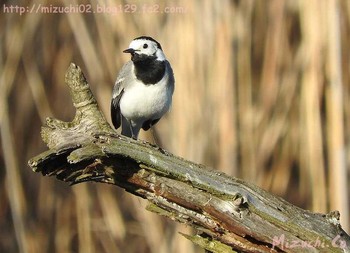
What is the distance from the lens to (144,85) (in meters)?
2.09

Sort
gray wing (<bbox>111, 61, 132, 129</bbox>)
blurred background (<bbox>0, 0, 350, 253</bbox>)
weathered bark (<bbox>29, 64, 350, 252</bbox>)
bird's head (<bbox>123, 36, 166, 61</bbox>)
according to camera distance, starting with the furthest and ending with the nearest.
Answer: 1. blurred background (<bbox>0, 0, 350, 253</bbox>)
2. gray wing (<bbox>111, 61, 132, 129</bbox>)
3. bird's head (<bbox>123, 36, 166, 61</bbox>)
4. weathered bark (<bbox>29, 64, 350, 252</bbox>)

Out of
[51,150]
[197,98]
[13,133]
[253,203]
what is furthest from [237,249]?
[13,133]

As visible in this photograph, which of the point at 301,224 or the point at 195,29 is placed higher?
the point at 195,29

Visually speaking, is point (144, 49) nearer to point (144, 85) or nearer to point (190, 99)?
point (144, 85)

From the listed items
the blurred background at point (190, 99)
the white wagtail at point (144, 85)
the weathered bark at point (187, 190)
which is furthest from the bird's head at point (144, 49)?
the weathered bark at point (187, 190)

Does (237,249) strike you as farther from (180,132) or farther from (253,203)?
(180,132)

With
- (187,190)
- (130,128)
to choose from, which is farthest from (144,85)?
(187,190)

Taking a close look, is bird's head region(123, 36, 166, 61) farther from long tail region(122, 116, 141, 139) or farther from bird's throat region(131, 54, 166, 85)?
long tail region(122, 116, 141, 139)

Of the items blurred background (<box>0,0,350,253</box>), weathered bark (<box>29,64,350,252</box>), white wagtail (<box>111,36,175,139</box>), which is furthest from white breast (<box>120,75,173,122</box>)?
weathered bark (<box>29,64,350,252</box>)

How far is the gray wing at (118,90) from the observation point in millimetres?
2160

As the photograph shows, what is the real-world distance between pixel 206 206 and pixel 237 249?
121 millimetres

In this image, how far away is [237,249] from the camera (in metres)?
1.41

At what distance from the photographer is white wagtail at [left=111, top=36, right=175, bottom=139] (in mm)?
2045

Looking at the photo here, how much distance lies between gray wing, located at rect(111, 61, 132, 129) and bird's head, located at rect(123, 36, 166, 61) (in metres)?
0.08
